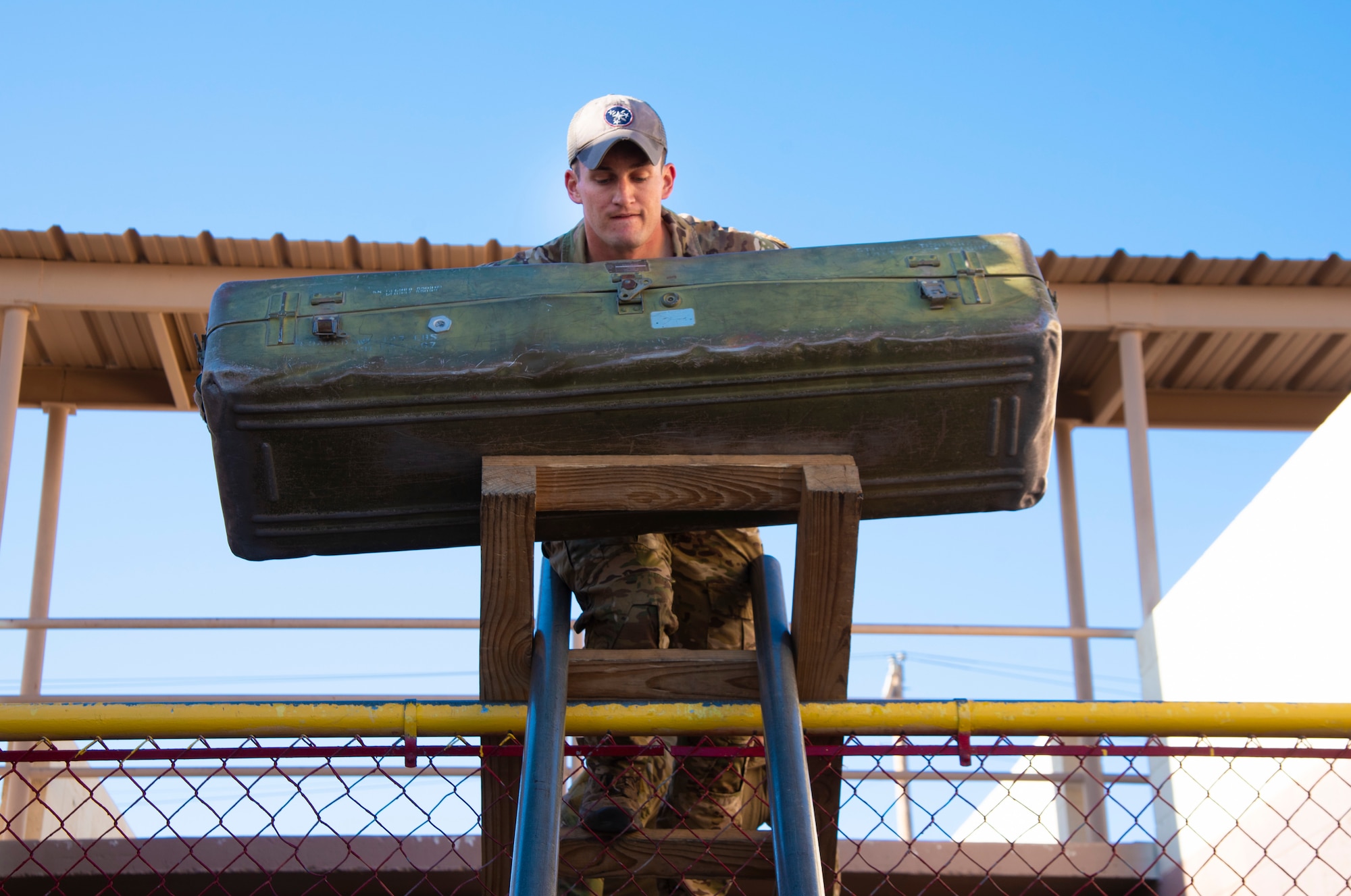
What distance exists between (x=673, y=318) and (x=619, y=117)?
71 cm

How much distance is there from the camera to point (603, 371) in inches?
94.5

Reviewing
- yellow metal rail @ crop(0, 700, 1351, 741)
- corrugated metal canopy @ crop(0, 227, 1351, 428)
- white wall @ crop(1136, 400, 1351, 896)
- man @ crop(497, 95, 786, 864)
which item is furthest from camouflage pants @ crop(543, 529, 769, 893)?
corrugated metal canopy @ crop(0, 227, 1351, 428)

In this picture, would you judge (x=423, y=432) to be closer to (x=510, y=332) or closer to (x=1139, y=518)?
(x=510, y=332)

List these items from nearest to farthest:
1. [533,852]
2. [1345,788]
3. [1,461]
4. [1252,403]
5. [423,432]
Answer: [533,852], [423,432], [1345,788], [1,461], [1252,403]

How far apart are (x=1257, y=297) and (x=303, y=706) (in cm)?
654

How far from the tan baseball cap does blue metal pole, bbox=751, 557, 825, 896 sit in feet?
3.19

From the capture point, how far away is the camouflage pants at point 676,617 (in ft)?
9.53

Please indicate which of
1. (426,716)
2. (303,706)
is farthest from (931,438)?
(303,706)

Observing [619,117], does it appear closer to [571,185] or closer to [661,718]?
[571,185]

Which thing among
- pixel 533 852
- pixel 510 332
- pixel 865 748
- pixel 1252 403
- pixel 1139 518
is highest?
pixel 1252 403

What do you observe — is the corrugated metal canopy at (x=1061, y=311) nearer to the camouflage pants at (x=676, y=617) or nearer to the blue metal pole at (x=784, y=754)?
the camouflage pants at (x=676, y=617)

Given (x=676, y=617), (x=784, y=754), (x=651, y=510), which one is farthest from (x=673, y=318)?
(x=676, y=617)

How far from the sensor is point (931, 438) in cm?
254

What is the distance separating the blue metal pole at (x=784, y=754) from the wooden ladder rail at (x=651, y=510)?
0.08 m
